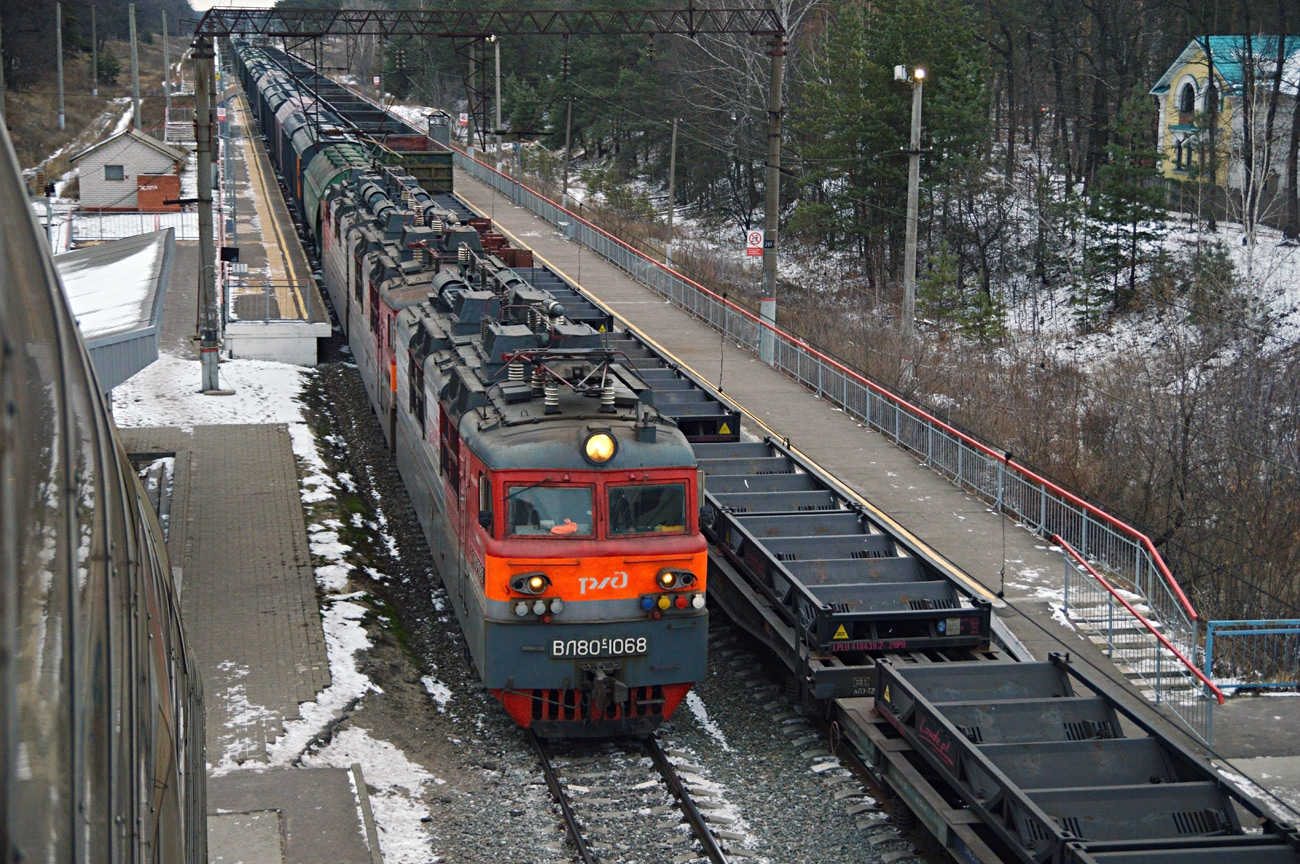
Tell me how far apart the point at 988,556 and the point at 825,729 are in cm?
522

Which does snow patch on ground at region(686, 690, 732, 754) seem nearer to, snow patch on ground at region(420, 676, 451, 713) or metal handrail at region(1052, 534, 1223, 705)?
snow patch on ground at region(420, 676, 451, 713)

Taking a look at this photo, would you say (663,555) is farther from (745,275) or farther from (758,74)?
(758,74)

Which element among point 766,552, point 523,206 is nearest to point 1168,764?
point 766,552

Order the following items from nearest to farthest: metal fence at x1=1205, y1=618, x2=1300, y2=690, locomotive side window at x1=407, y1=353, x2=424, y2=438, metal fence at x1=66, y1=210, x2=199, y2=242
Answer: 1. metal fence at x1=1205, y1=618, x2=1300, y2=690
2. locomotive side window at x1=407, y1=353, x2=424, y2=438
3. metal fence at x1=66, y1=210, x2=199, y2=242

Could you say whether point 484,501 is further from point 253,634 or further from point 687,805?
point 253,634

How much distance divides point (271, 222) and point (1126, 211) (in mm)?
27428

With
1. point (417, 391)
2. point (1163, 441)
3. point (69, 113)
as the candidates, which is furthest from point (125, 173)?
point (69, 113)

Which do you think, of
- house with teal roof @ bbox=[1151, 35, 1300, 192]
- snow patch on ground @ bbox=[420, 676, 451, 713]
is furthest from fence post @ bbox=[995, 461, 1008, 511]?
house with teal roof @ bbox=[1151, 35, 1300, 192]

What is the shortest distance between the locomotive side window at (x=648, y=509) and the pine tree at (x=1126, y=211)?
117 ft

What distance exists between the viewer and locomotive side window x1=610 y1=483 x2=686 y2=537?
1239 cm

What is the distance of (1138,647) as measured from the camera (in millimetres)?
15344

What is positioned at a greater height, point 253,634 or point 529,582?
point 529,582

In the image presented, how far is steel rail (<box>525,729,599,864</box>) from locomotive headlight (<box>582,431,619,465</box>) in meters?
2.82

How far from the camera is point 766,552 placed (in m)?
14.7
